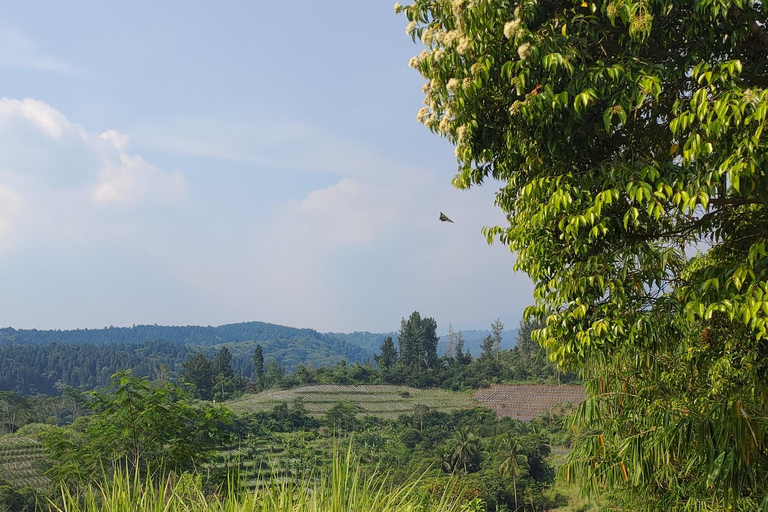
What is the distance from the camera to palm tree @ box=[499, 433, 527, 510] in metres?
33.6

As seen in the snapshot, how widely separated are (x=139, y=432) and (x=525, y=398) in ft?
176

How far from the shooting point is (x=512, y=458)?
33938mm

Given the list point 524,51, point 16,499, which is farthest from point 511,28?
point 16,499

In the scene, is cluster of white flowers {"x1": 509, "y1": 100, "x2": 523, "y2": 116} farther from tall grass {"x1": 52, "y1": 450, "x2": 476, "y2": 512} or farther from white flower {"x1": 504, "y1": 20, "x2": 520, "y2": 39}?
tall grass {"x1": 52, "y1": 450, "x2": 476, "y2": 512}

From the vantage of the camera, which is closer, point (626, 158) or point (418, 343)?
point (626, 158)

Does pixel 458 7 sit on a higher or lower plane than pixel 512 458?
higher

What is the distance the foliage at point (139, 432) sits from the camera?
7203 mm

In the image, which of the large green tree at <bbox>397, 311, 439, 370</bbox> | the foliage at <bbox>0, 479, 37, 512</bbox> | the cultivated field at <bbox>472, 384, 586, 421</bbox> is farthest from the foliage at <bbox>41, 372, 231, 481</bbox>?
the large green tree at <bbox>397, 311, 439, 370</bbox>

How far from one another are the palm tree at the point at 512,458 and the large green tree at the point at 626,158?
31560mm

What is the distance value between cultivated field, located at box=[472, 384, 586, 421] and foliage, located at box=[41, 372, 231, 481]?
42.5 metres

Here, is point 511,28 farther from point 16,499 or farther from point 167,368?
point 167,368

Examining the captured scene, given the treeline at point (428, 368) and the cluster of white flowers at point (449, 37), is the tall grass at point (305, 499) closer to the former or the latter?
the cluster of white flowers at point (449, 37)

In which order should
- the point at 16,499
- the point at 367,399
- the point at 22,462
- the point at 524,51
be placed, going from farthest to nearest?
1. the point at 367,399
2. the point at 22,462
3. the point at 16,499
4. the point at 524,51

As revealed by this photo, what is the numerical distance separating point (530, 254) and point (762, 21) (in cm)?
175
